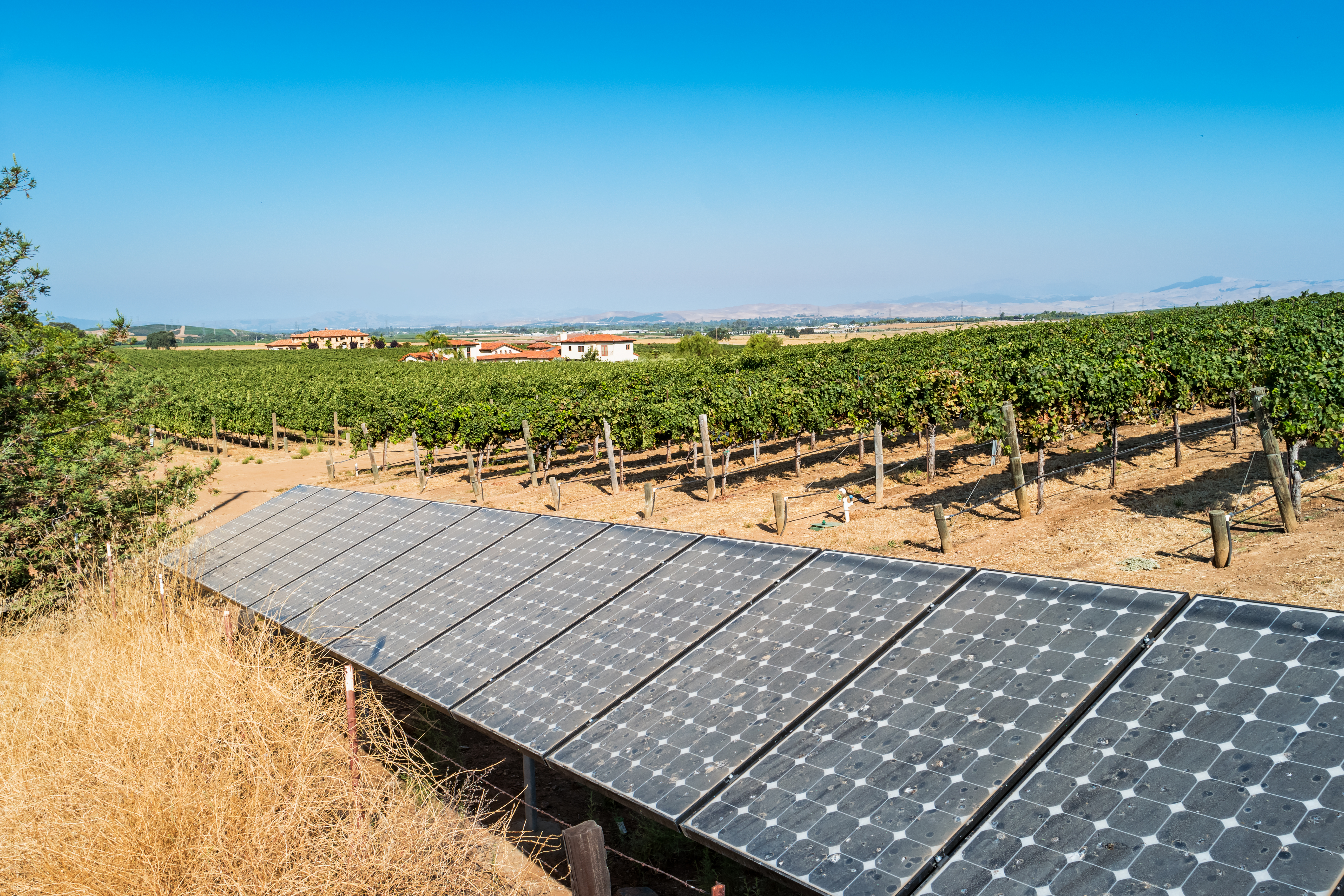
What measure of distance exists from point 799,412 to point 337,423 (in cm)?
2816

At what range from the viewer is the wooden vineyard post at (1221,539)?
1170cm

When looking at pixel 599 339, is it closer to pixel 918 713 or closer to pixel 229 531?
pixel 229 531

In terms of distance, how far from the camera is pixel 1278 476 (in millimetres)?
12914

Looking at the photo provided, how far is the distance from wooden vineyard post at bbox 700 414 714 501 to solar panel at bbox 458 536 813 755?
15232mm

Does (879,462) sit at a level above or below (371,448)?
above

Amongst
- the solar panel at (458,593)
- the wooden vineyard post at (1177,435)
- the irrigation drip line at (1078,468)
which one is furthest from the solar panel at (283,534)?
the wooden vineyard post at (1177,435)

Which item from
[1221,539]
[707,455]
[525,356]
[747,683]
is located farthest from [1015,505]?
[525,356]

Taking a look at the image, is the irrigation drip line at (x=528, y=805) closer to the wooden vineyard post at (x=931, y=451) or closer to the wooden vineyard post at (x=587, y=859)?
the wooden vineyard post at (x=587, y=859)

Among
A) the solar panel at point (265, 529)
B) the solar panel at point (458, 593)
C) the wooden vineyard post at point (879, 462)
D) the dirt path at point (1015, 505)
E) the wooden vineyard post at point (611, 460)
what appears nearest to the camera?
the solar panel at point (458, 593)

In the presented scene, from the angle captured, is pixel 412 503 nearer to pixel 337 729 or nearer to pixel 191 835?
pixel 337 729

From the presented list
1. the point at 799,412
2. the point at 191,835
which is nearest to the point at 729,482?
the point at 799,412

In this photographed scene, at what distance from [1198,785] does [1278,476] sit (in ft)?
40.0

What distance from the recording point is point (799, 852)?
377 cm

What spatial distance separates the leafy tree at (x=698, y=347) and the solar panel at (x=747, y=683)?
87463 millimetres
